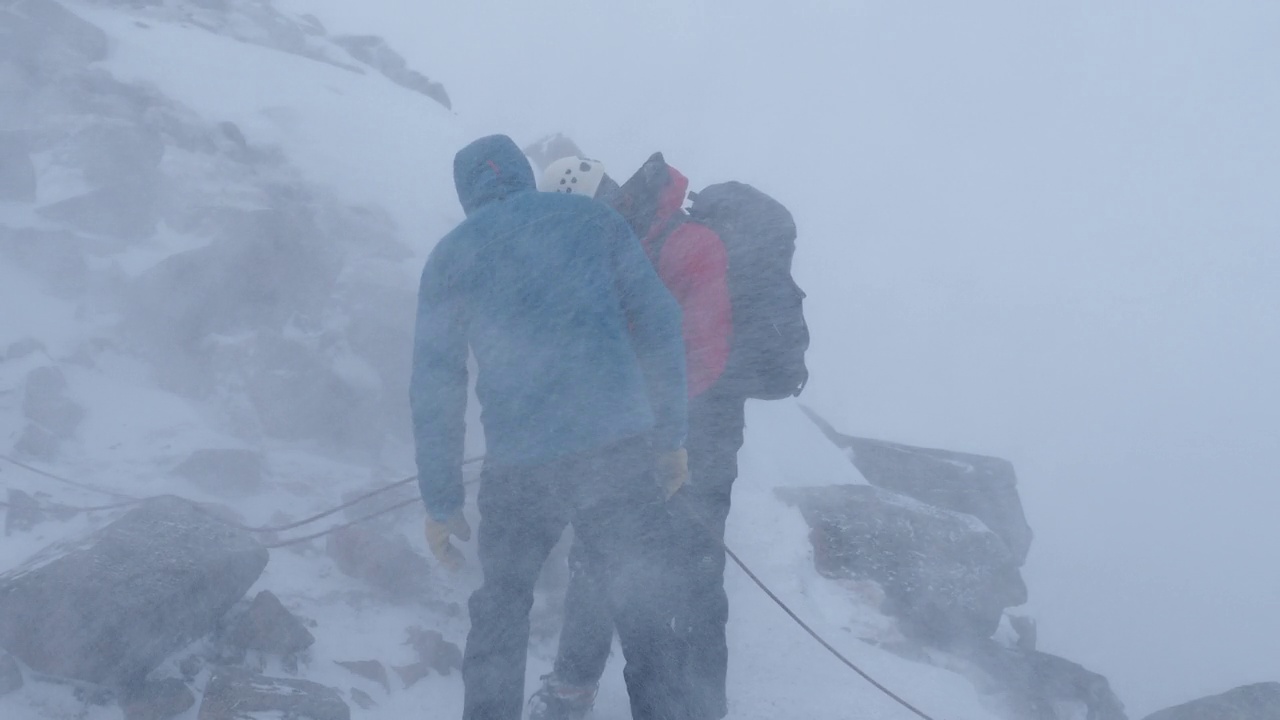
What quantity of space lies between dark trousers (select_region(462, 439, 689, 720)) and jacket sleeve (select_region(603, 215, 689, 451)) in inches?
10.3

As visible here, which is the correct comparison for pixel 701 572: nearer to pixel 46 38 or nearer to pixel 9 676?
pixel 9 676

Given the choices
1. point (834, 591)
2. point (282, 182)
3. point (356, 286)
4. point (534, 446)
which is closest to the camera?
point (534, 446)

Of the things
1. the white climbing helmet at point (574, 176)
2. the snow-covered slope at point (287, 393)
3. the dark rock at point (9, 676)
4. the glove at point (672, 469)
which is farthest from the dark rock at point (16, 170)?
the glove at point (672, 469)

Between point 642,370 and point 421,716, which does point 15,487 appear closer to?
point 421,716

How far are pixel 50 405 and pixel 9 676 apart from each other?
2840 mm

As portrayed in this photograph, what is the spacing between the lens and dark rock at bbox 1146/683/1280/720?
15.1 feet

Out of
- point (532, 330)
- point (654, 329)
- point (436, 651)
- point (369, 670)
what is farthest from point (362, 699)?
point (654, 329)

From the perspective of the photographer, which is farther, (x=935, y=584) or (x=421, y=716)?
(x=935, y=584)

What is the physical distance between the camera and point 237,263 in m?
6.84

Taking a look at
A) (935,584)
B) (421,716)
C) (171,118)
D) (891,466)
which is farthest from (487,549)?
(171,118)

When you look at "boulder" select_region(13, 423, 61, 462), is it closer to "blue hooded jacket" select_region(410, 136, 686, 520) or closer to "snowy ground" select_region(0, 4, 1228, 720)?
"snowy ground" select_region(0, 4, 1228, 720)

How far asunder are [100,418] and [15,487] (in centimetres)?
99

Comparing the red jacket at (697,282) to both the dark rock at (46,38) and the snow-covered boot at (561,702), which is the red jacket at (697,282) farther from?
the dark rock at (46,38)

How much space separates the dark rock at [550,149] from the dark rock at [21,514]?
11.1 m
